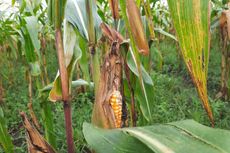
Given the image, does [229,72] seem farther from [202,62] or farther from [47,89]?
[202,62]

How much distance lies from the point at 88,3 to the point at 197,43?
384mm

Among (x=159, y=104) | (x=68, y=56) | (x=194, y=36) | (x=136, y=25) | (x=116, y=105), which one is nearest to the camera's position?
(x=194, y=36)

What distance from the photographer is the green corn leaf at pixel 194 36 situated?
11.7 inches

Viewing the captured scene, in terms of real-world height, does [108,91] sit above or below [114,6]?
below

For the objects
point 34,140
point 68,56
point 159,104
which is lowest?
point 159,104

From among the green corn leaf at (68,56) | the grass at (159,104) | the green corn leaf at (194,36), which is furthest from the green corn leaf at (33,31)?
the green corn leaf at (194,36)

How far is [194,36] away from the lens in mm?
299

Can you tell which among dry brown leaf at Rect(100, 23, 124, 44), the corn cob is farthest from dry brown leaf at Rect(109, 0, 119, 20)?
the corn cob

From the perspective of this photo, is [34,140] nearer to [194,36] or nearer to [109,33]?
[109,33]

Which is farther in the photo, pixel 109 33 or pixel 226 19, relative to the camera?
pixel 226 19

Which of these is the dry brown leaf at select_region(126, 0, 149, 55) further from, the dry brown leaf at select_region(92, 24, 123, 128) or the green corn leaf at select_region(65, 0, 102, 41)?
the green corn leaf at select_region(65, 0, 102, 41)

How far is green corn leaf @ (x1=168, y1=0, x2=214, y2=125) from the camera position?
0.30m

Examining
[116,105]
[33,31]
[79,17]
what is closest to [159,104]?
[33,31]

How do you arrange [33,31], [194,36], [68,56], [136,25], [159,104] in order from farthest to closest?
[159,104] → [33,31] → [68,56] → [136,25] → [194,36]
